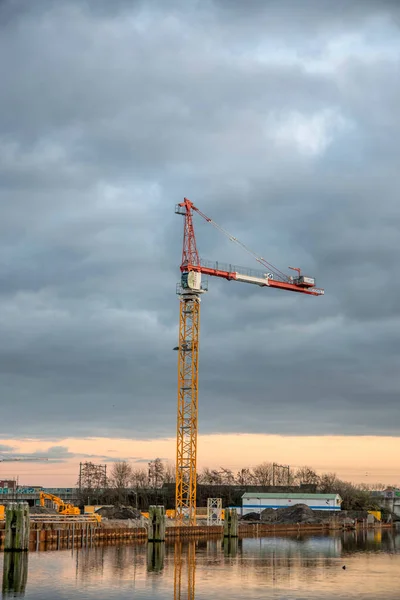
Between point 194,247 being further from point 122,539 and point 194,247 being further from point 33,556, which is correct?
point 33,556

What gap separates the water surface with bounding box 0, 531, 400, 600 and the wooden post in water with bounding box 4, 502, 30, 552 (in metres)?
2.40

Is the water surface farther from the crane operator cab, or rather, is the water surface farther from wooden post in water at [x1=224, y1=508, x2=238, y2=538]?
the crane operator cab

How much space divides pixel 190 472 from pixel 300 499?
170 feet

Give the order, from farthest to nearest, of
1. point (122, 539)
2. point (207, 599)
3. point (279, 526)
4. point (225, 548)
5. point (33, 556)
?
1. point (279, 526)
2. point (122, 539)
3. point (225, 548)
4. point (33, 556)
5. point (207, 599)

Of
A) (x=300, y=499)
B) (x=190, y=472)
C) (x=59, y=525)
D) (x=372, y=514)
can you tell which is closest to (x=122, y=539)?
(x=59, y=525)

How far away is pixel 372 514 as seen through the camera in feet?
533

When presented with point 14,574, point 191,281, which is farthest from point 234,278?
point 14,574

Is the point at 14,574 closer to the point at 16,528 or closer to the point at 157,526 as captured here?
the point at 16,528

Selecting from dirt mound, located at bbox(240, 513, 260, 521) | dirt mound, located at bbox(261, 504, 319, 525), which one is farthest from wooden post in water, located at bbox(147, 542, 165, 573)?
dirt mound, located at bbox(240, 513, 260, 521)

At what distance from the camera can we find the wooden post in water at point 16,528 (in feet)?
217

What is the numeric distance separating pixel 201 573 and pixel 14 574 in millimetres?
13159

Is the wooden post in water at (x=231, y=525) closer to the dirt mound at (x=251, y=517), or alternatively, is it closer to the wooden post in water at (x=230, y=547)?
the wooden post in water at (x=230, y=547)

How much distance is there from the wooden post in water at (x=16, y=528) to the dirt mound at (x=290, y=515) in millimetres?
74644

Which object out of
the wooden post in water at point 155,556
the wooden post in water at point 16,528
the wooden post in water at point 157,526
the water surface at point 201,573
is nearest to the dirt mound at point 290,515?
the water surface at point 201,573
